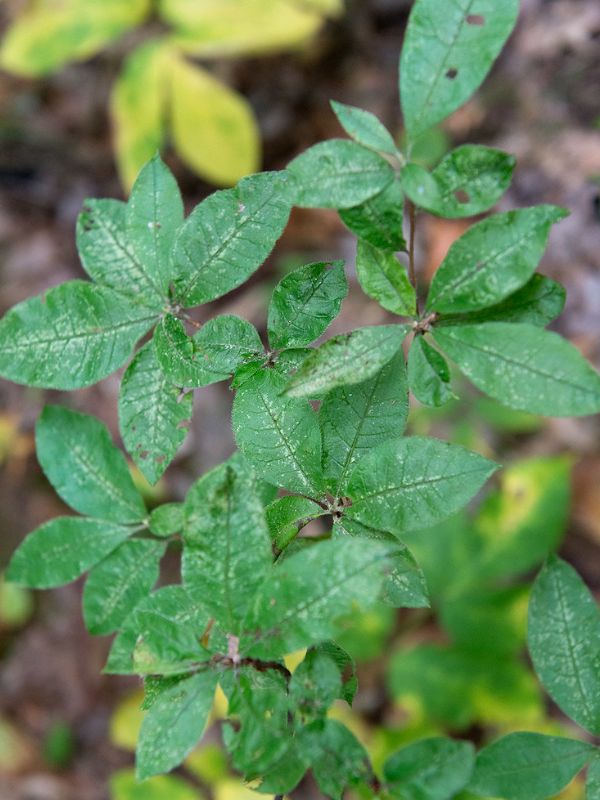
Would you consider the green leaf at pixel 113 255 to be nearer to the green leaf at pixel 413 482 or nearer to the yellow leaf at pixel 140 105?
the green leaf at pixel 413 482

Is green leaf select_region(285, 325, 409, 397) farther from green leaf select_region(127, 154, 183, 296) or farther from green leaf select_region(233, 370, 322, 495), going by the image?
green leaf select_region(127, 154, 183, 296)

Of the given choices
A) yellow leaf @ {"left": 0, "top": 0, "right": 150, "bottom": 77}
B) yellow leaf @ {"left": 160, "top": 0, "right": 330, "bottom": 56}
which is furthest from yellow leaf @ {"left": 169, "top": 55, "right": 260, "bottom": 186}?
yellow leaf @ {"left": 0, "top": 0, "right": 150, "bottom": 77}

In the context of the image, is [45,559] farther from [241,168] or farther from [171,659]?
[241,168]

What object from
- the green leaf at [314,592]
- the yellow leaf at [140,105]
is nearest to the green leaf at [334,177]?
the green leaf at [314,592]

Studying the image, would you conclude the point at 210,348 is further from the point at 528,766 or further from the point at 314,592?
the point at 528,766

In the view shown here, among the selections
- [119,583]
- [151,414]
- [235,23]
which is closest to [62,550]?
[119,583]

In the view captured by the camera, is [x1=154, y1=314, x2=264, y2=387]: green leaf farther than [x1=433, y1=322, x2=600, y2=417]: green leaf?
Yes
